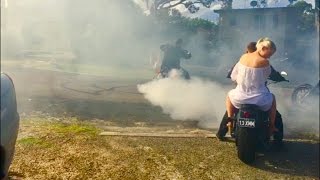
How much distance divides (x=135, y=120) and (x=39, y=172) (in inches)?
124

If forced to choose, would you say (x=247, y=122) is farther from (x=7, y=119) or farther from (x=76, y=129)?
(x=7, y=119)

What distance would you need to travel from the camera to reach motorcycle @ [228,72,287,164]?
4.84 meters

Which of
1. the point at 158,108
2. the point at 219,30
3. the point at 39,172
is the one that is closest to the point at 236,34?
the point at 219,30

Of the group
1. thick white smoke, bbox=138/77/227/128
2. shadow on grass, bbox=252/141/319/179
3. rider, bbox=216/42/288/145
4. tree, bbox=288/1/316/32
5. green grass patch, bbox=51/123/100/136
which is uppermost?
tree, bbox=288/1/316/32

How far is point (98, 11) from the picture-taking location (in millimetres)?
20781

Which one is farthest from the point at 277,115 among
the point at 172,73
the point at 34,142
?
the point at 172,73

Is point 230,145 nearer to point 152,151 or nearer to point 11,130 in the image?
point 152,151

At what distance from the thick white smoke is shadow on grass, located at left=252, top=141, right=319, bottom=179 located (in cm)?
172

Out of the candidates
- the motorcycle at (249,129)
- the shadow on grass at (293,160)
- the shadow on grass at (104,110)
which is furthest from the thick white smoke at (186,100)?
the motorcycle at (249,129)

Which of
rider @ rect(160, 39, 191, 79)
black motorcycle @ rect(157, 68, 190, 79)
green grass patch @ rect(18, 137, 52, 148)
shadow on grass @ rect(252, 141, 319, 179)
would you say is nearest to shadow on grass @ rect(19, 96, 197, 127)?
black motorcycle @ rect(157, 68, 190, 79)

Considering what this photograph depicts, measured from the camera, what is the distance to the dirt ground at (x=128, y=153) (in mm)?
4480

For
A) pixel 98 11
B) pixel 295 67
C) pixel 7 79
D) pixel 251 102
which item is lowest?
pixel 295 67

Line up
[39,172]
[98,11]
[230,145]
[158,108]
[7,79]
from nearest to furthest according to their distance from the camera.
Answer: [7,79]
[39,172]
[230,145]
[158,108]
[98,11]

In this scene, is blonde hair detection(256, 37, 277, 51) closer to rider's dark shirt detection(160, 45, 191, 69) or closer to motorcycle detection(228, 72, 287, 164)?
motorcycle detection(228, 72, 287, 164)
